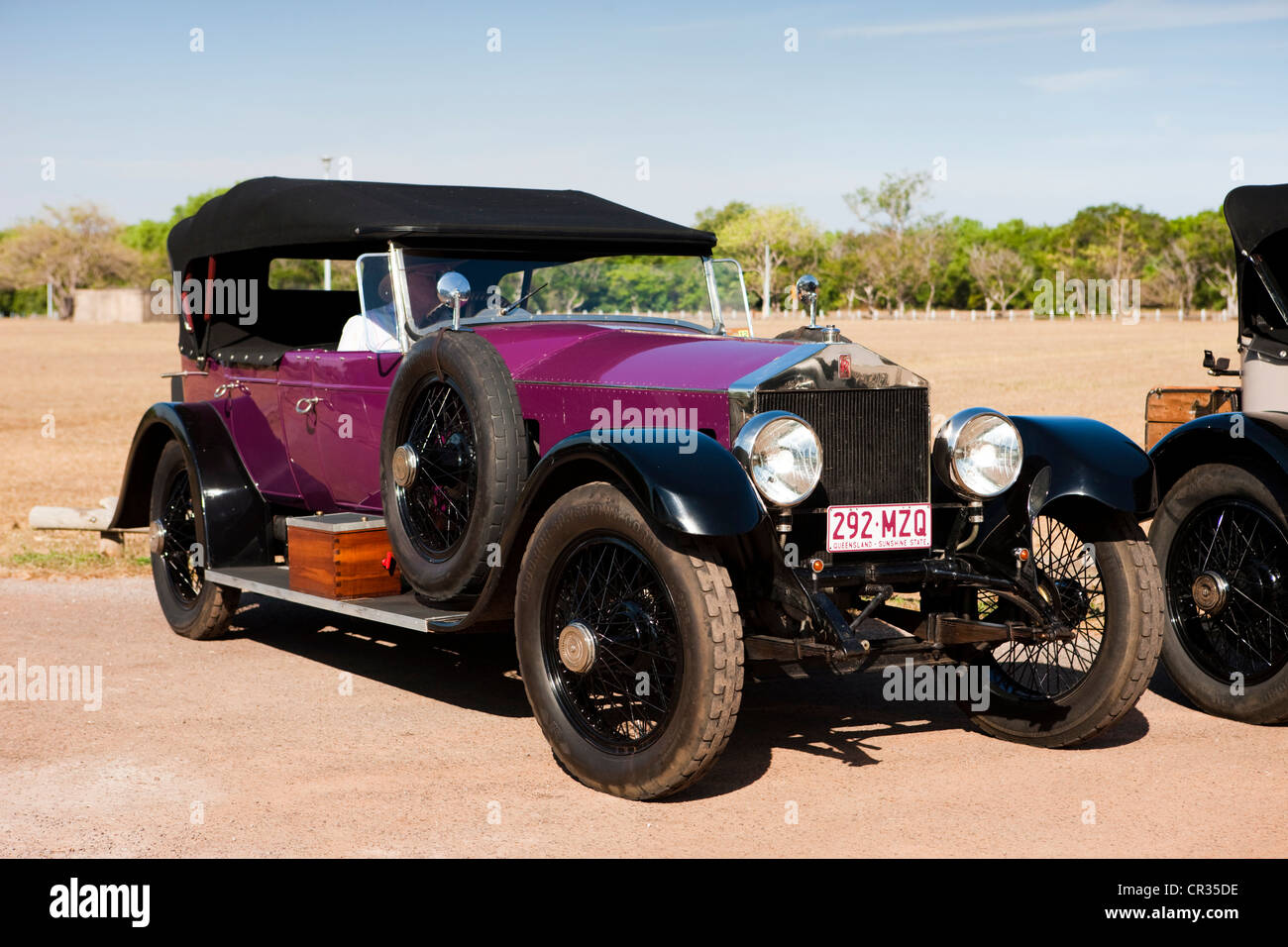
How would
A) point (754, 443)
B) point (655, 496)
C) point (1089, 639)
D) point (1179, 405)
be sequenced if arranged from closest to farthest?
1. point (655, 496)
2. point (754, 443)
3. point (1089, 639)
4. point (1179, 405)

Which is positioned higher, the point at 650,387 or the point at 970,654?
the point at 650,387

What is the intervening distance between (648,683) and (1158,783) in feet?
5.92

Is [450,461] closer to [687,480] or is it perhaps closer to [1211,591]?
[687,480]

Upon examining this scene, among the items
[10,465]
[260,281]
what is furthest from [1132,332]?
[260,281]

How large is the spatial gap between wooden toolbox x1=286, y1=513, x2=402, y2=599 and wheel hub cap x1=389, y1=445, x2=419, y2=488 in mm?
436

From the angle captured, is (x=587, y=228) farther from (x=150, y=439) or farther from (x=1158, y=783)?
(x=1158, y=783)

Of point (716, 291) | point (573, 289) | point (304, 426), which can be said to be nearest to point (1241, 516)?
point (716, 291)

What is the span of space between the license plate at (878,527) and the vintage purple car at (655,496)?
11 mm

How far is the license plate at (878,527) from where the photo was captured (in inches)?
189

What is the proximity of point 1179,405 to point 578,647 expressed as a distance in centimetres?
397

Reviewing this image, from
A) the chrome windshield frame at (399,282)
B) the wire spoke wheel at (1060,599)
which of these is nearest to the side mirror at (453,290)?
the chrome windshield frame at (399,282)

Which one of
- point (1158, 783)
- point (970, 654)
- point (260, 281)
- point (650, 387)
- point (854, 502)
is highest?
point (260, 281)

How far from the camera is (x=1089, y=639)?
521 centimetres

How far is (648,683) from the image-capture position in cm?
459
